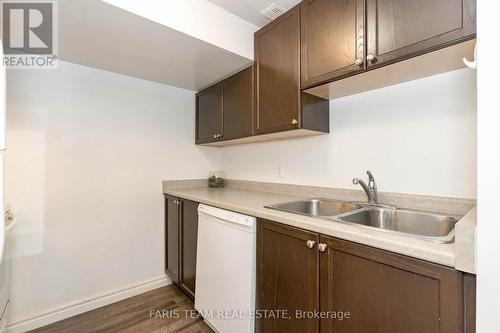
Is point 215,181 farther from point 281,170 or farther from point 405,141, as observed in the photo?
point 405,141

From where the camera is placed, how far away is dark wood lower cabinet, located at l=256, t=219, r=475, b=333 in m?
0.73

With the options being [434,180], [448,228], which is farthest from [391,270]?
[434,180]

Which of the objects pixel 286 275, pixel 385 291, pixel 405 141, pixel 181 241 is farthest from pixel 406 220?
pixel 181 241

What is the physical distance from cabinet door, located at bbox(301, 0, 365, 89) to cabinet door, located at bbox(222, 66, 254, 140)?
554 millimetres

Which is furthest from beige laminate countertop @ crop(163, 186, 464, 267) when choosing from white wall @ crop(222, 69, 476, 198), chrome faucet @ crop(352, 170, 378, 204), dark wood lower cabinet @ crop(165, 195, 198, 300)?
dark wood lower cabinet @ crop(165, 195, 198, 300)

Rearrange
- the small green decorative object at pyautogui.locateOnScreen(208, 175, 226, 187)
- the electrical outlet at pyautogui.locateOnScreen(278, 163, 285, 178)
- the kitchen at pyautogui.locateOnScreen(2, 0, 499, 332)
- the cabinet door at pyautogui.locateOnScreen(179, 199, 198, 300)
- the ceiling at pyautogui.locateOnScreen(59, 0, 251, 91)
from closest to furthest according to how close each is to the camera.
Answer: the kitchen at pyautogui.locateOnScreen(2, 0, 499, 332)
the ceiling at pyautogui.locateOnScreen(59, 0, 251, 91)
the cabinet door at pyautogui.locateOnScreen(179, 199, 198, 300)
the electrical outlet at pyautogui.locateOnScreen(278, 163, 285, 178)
the small green decorative object at pyautogui.locateOnScreen(208, 175, 226, 187)

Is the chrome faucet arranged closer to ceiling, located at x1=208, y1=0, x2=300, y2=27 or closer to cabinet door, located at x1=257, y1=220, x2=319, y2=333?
cabinet door, located at x1=257, y1=220, x2=319, y2=333

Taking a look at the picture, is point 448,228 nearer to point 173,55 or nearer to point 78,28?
point 173,55

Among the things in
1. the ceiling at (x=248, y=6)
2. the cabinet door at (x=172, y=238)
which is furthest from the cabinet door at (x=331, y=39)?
the cabinet door at (x=172, y=238)

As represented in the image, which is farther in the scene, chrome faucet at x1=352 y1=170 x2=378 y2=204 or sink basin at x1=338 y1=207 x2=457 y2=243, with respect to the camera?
chrome faucet at x1=352 y1=170 x2=378 y2=204

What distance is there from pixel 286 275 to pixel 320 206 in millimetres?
673

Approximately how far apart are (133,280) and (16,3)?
2.20 metres

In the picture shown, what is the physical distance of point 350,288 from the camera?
942 millimetres

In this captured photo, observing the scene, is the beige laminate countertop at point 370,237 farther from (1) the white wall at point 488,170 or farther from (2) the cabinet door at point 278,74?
(2) the cabinet door at point 278,74
